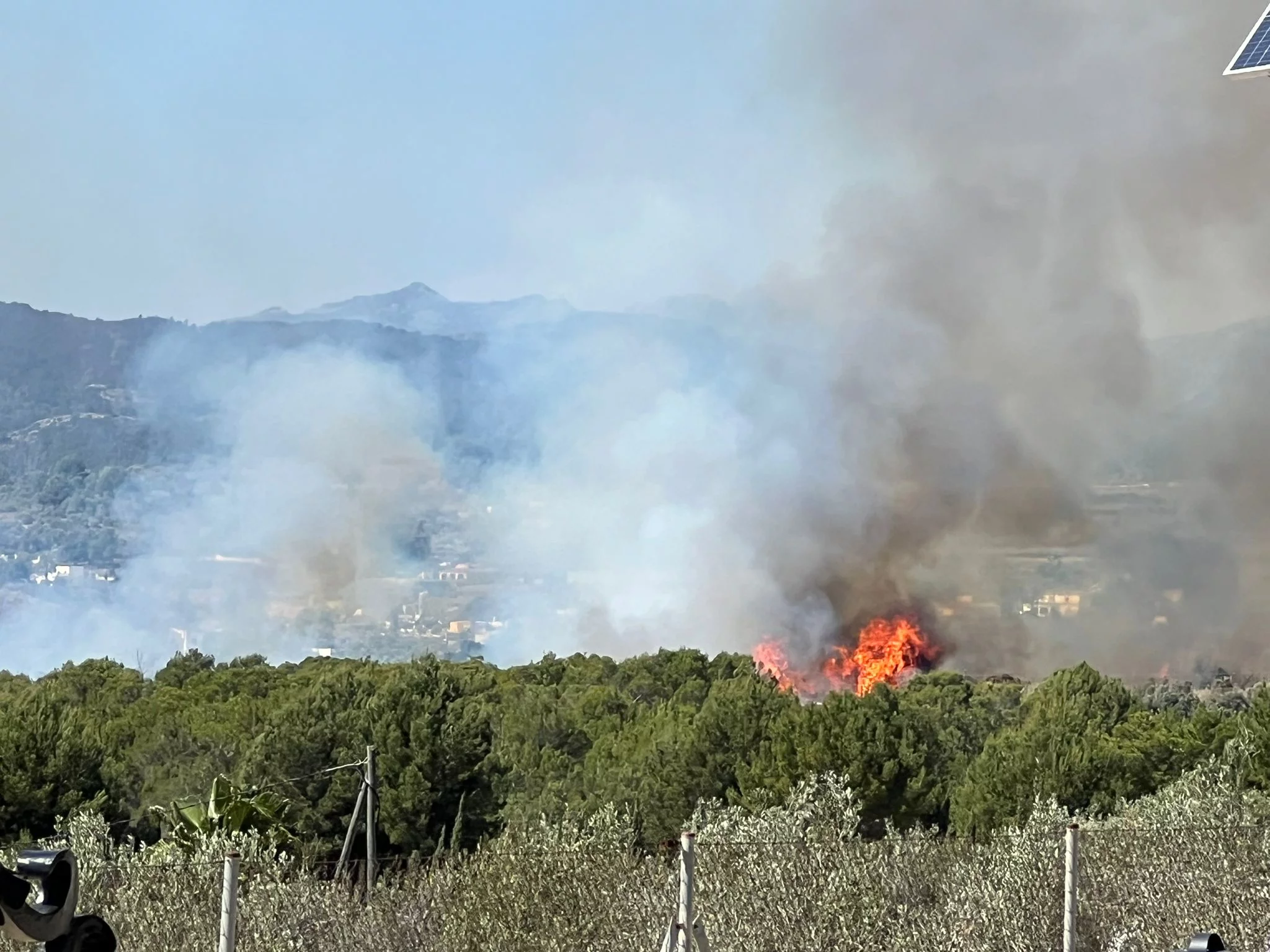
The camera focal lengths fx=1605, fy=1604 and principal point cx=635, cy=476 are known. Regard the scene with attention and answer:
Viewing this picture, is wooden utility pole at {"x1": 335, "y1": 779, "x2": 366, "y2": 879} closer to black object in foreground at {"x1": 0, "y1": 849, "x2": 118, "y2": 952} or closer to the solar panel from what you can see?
black object in foreground at {"x1": 0, "y1": 849, "x2": 118, "y2": 952}

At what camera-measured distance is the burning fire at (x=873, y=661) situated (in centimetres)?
4956

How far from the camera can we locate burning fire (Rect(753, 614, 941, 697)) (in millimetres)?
49562

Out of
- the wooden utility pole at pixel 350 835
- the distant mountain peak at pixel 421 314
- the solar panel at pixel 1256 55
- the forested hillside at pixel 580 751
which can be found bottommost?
the wooden utility pole at pixel 350 835

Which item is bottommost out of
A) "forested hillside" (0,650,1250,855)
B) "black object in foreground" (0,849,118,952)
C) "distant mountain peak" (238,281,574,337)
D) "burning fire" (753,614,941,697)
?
"black object in foreground" (0,849,118,952)

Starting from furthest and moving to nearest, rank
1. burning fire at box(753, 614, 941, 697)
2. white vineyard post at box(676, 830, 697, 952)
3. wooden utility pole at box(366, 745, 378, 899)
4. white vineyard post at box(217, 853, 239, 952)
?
burning fire at box(753, 614, 941, 697) → wooden utility pole at box(366, 745, 378, 899) → white vineyard post at box(676, 830, 697, 952) → white vineyard post at box(217, 853, 239, 952)

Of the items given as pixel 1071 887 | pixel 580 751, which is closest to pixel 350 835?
pixel 1071 887

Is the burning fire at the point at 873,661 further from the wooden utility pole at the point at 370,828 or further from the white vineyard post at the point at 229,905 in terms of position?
the white vineyard post at the point at 229,905

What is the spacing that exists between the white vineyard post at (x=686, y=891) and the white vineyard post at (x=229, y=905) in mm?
1526

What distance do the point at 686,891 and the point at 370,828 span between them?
1788 cm

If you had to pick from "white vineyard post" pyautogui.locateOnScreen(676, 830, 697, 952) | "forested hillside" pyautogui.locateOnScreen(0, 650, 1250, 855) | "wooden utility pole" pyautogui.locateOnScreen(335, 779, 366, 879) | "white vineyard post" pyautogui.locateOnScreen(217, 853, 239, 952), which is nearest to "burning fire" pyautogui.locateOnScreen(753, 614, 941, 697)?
"forested hillside" pyautogui.locateOnScreen(0, 650, 1250, 855)

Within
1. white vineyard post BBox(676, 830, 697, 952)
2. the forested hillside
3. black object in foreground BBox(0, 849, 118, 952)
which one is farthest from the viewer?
the forested hillside

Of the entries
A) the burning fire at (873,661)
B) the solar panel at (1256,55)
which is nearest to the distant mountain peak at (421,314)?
the burning fire at (873,661)

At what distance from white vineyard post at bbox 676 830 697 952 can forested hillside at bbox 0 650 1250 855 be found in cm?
1963

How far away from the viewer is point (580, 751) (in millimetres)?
37312
